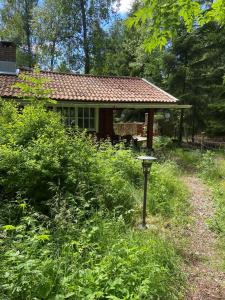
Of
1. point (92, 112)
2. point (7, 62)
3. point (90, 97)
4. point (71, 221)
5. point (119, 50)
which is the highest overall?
point (119, 50)

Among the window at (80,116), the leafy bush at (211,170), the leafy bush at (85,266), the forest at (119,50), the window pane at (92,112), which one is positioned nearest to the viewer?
the leafy bush at (85,266)

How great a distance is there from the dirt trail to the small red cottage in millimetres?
6975

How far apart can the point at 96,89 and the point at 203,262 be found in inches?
404

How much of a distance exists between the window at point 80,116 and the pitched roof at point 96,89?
73 cm

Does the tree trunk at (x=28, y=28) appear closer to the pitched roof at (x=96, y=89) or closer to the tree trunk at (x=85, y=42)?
the tree trunk at (x=85, y=42)

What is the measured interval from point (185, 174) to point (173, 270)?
611 cm

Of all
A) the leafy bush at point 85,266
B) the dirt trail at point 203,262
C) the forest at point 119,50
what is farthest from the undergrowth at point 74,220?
the forest at point 119,50

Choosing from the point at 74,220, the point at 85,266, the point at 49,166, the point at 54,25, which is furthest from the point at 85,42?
the point at 85,266

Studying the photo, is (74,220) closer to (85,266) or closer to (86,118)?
(85,266)

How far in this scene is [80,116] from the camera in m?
12.9

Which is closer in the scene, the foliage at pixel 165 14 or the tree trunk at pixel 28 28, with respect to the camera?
the foliage at pixel 165 14

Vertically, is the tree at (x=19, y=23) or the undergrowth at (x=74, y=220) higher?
the tree at (x=19, y=23)

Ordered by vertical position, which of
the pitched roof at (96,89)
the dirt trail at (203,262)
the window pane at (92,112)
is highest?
the pitched roof at (96,89)

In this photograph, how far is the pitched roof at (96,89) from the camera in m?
11.9
